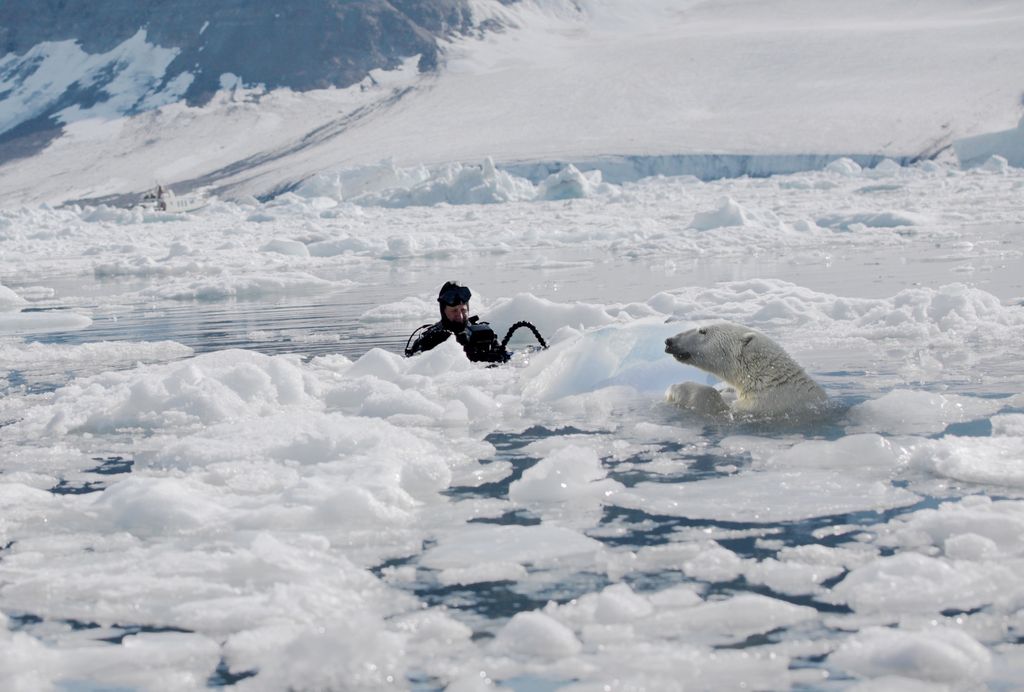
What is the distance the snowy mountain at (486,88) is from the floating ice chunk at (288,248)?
30.9 m

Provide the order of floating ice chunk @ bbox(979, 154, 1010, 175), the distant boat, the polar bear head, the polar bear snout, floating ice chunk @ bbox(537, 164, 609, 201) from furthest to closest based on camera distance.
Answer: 1. the distant boat
2. floating ice chunk @ bbox(979, 154, 1010, 175)
3. floating ice chunk @ bbox(537, 164, 609, 201)
4. the polar bear snout
5. the polar bear head

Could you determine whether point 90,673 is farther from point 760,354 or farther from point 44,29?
point 44,29

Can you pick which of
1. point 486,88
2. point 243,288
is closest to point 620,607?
point 243,288

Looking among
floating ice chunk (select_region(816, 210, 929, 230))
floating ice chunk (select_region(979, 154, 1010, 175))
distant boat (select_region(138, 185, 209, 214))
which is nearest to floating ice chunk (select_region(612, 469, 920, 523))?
floating ice chunk (select_region(816, 210, 929, 230))

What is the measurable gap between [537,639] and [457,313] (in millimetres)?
4309

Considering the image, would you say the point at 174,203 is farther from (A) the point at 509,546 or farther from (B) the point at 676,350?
(A) the point at 509,546

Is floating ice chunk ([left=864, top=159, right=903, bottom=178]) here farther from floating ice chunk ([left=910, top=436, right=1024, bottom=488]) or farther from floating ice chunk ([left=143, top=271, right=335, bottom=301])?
floating ice chunk ([left=910, top=436, right=1024, bottom=488])

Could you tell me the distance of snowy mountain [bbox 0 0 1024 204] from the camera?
5778cm

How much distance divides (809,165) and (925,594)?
52806mm

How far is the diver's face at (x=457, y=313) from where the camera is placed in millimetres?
6381

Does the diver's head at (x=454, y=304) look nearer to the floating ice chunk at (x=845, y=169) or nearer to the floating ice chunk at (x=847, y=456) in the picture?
the floating ice chunk at (x=847, y=456)

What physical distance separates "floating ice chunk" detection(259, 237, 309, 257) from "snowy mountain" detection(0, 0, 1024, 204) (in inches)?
1216

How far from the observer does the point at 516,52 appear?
80.6 meters

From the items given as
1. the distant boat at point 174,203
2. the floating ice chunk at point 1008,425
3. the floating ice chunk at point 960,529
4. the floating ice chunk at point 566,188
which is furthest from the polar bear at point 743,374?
the distant boat at point 174,203
